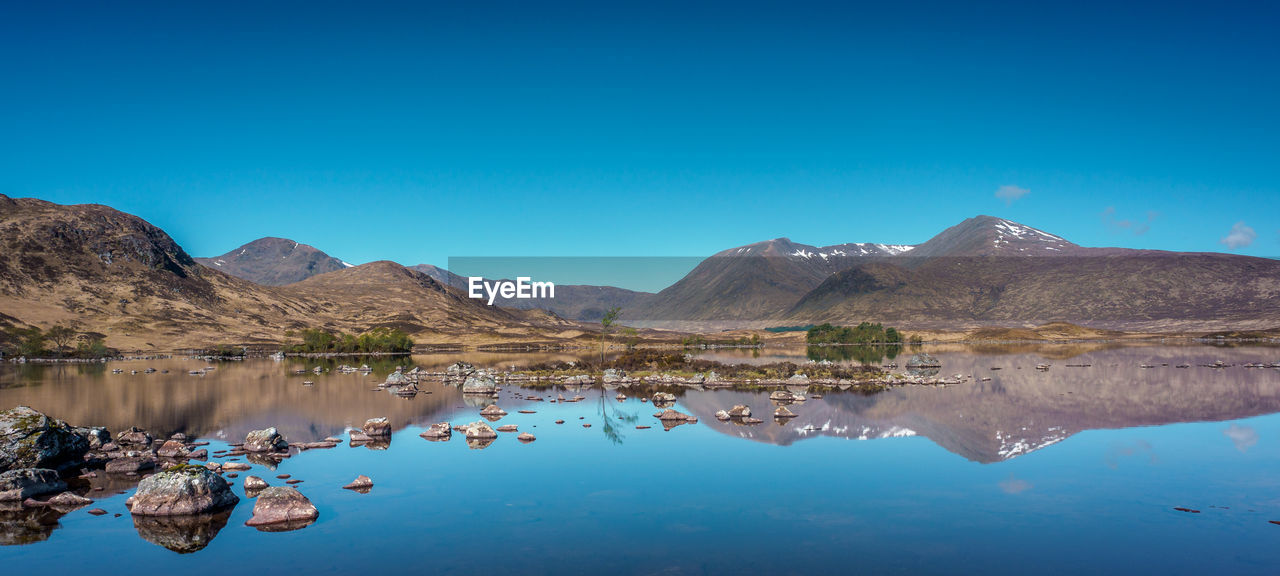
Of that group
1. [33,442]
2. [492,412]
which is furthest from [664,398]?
[33,442]

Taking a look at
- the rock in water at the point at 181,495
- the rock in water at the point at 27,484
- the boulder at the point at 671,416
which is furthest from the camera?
the boulder at the point at 671,416

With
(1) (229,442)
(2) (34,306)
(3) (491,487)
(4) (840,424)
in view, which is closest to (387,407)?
(1) (229,442)

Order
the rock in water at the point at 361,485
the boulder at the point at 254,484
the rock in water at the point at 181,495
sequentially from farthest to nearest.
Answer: the rock in water at the point at 361,485
the boulder at the point at 254,484
the rock in water at the point at 181,495

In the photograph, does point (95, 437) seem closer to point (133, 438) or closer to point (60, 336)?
point (133, 438)

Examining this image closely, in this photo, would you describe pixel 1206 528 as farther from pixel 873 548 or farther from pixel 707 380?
pixel 707 380

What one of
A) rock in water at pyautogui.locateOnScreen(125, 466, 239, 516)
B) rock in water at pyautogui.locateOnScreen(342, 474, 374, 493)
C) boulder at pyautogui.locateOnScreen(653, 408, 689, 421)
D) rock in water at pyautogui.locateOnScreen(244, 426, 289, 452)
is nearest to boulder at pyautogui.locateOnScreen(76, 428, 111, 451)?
rock in water at pyautogui.locateOnScreen(244, 426, 289, 452)

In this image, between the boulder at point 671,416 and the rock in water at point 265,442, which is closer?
the rock in water at point 265,442

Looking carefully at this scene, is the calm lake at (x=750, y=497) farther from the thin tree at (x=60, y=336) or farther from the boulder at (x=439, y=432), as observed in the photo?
the thin tree at (x=60, y=336)

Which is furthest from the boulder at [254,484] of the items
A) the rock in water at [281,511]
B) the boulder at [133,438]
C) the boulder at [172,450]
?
the boulder at [133,438]
